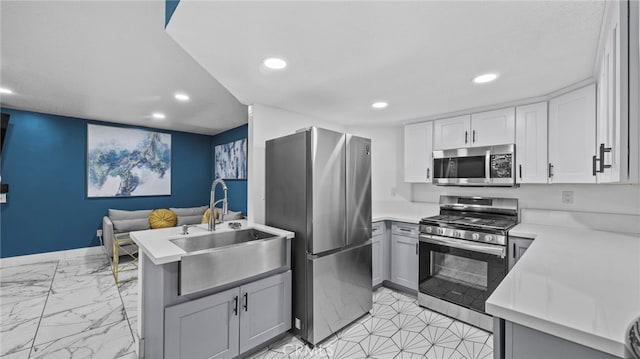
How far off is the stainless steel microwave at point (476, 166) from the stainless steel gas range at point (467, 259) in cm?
35

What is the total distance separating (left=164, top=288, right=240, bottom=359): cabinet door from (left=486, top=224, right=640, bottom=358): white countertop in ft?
5.07

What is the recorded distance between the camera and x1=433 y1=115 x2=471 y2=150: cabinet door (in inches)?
114

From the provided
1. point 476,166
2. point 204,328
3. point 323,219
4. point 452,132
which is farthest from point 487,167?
point 204,328

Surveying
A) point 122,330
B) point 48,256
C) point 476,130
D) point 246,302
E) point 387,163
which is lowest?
point 122,330

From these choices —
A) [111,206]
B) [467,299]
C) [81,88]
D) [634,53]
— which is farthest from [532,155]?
[111,206]

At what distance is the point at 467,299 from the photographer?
2459 mm

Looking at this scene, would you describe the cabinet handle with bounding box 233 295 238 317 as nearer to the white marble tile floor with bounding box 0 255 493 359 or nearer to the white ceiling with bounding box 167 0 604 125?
the white marble tile floor with bounding box 0 255 493 359

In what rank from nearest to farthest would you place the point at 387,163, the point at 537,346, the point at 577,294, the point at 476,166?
the point at 537,346 < the point at 577,294 < the point at 476,166 < the point at 387,163

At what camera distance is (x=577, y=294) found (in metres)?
0.99

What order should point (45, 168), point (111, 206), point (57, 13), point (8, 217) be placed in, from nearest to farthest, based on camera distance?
point (57, 13) < point (8, 217) < point (45, 168) < point (111, 206)

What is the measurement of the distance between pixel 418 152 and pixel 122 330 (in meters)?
3.56

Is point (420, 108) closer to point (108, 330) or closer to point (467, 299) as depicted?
point (467, 299)

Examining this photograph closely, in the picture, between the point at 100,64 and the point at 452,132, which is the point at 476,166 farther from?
the point at 100,64

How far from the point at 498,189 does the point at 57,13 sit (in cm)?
401
